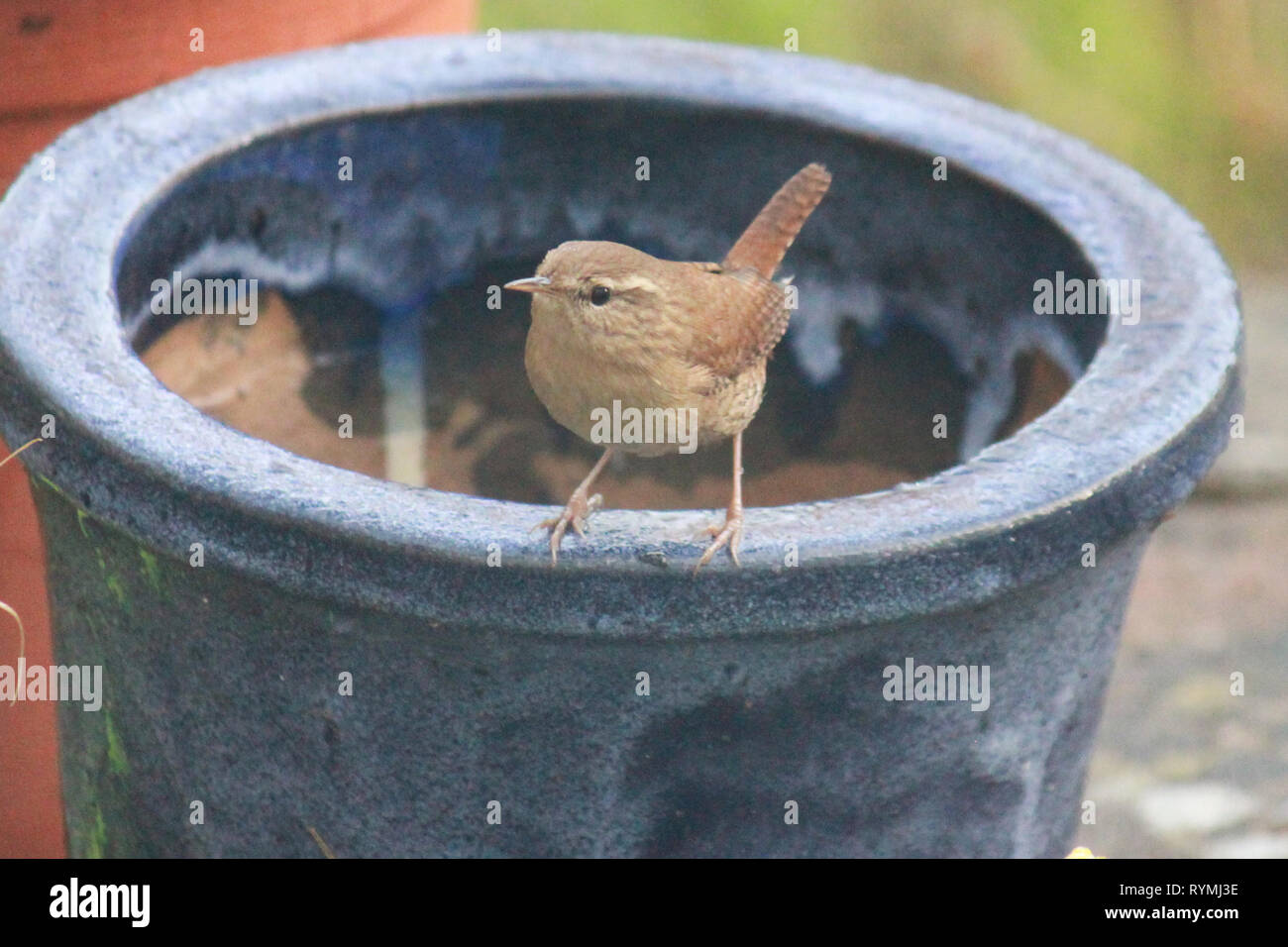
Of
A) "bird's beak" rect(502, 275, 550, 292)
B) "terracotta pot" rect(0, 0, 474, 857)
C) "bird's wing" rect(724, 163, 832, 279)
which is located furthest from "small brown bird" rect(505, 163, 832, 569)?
"terracotta pot" rect(0, 0, 474, 857)

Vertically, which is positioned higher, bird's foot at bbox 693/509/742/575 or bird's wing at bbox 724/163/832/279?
bird's wing at bbox 724/163/832/279

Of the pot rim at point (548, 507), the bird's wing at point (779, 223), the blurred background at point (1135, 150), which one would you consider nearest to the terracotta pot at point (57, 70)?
the blurred background at point (1135, 150)

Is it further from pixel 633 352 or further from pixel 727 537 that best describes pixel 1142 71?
pixel 727 537

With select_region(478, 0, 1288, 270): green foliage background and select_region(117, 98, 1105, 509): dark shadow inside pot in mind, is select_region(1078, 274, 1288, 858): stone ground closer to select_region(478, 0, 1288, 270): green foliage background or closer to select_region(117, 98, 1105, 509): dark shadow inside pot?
select_region(478, 0, 1288, 270): green foliage background

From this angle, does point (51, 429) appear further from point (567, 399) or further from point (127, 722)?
point (567, 399)

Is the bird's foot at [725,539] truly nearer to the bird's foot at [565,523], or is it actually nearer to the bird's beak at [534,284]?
the bird's foot at [565,523]
